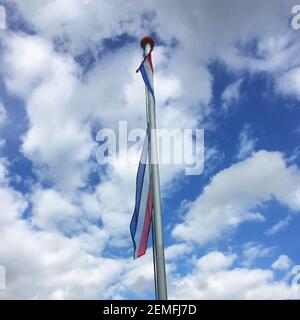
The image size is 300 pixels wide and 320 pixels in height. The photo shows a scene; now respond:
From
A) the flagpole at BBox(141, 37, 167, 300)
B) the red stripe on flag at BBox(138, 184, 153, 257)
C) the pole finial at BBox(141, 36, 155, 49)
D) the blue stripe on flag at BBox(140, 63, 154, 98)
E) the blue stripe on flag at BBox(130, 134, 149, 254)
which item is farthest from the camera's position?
the pole finial at BBox(141, 36, 155, 49)

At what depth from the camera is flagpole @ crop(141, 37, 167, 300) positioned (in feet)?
45.8

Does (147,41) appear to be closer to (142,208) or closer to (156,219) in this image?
(142,208)

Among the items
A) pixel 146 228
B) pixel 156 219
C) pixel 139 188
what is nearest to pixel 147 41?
pixel 139 188

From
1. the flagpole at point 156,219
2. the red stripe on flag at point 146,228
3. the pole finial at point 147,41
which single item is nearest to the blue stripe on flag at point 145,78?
the flagpole at point 156,219

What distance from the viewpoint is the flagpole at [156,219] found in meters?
14.0

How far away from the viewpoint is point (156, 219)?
15.2 m

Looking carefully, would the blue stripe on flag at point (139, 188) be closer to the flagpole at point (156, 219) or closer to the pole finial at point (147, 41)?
the flagpole at point (156, 219)

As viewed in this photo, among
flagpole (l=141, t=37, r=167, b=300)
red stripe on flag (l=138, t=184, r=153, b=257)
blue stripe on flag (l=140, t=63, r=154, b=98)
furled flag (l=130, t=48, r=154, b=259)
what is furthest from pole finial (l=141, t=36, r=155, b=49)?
red stripe on flag (l=138, t=184, r=153, b=257)

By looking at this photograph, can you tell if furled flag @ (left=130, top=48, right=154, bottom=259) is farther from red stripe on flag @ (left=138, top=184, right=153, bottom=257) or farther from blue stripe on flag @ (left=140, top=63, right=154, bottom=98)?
blue stripe on flag @ (left=140, top=63, right=154, bottom=98)

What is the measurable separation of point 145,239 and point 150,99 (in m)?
6.17

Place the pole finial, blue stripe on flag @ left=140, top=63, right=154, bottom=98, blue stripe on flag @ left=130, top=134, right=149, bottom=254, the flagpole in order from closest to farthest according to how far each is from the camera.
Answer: the flagpole, blue stripe on flag @ left=130, top=134, right=149, bottom=254, blue stripe on flag @ left=140, top=63, right=154, bottom=98, the pole finial
